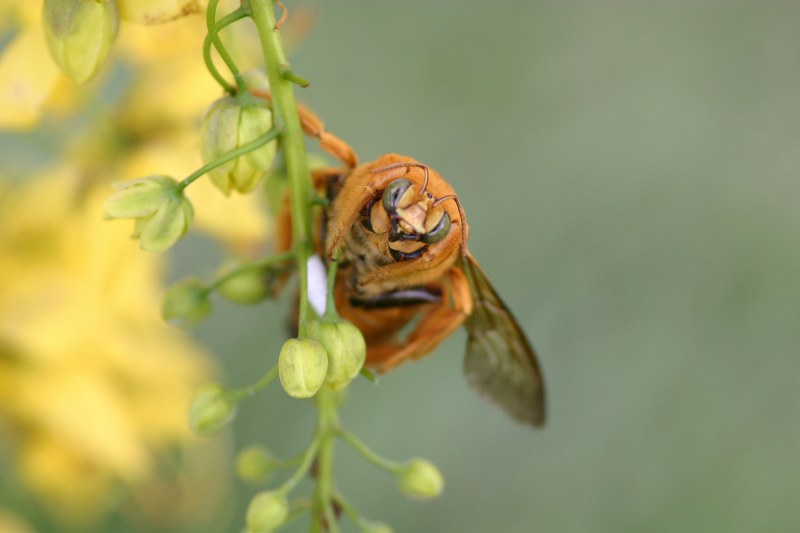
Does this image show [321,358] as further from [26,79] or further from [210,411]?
[26,79]

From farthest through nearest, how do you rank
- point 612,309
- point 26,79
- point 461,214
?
point 612,309, point 26,79, point 461,214

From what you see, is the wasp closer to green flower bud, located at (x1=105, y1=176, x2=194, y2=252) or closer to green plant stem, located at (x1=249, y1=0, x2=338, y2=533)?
green plant stem, located at (x1=249, y1=0, x2=338, y2=533)

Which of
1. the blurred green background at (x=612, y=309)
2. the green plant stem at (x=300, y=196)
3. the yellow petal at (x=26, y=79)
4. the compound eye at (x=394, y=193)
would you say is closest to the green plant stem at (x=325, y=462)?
the green plant stem at (x=300, y=196)

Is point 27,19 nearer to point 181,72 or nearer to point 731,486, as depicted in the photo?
point 181,72

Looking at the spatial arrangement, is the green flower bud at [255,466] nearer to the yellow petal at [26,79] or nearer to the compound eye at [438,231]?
the compound eye at [438,231]

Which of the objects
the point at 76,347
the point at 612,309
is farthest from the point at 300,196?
the point at 612,309

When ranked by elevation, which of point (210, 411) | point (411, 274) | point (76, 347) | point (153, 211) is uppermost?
point (153, 211)
